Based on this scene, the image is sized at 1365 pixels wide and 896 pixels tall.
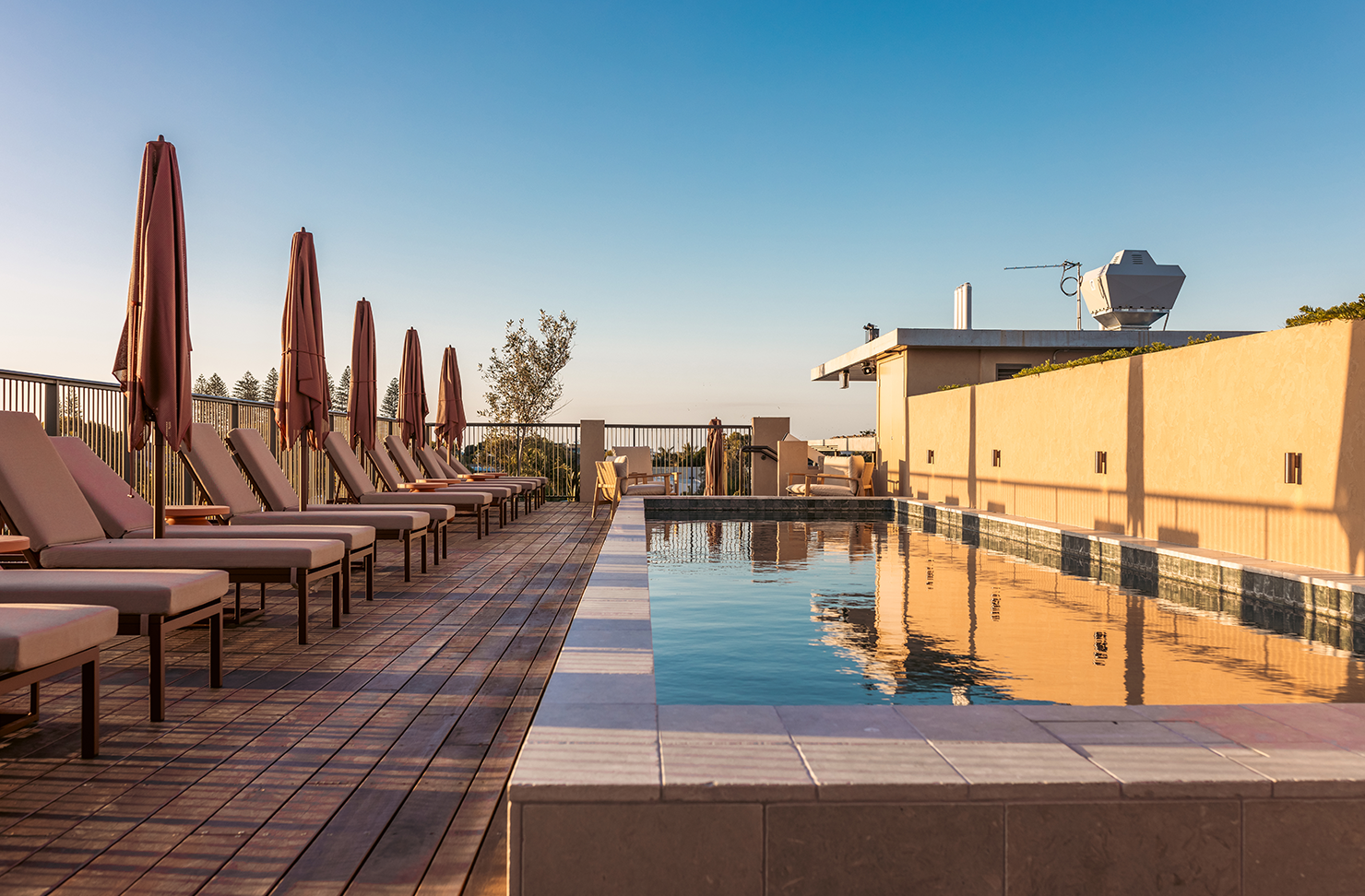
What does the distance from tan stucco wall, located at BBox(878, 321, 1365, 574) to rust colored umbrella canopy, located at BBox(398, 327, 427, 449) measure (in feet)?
26.0

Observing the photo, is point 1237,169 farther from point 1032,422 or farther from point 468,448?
point 468,448

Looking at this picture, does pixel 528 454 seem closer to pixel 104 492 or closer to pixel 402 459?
pixel 402 459

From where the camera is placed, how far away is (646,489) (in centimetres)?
1405

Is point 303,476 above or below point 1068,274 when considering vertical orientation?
below

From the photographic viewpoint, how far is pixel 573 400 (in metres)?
22.9

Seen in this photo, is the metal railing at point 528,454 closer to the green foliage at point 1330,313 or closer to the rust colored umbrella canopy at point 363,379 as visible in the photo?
the rust colored umbrella canopy at point 363,379

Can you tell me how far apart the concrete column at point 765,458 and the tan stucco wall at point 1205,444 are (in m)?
4.90

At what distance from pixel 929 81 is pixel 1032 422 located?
7210mm

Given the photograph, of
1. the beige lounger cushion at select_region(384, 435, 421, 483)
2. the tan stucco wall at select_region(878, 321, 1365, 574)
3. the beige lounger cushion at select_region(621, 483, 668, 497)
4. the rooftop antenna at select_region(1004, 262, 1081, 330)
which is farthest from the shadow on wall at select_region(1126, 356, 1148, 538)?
the rooftop antenna at select_region(1004, 262, 1081, 330)

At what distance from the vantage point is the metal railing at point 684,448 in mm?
17062

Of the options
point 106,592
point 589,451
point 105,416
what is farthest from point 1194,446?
point 589,451

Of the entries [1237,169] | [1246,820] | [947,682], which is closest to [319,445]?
[947,682]

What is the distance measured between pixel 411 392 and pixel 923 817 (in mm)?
9967

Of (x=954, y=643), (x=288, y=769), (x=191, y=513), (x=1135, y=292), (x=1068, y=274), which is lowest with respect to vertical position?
(x=954, y=643)
